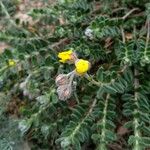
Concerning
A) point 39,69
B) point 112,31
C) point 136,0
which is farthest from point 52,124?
point 136,0

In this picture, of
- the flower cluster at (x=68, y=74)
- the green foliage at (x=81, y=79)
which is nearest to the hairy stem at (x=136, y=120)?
the green foliage at (x=81, y=79)

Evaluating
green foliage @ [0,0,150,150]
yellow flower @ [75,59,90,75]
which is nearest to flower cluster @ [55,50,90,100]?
yellow flower @ [75,59,90,75]

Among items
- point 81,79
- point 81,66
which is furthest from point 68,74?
point 81,79

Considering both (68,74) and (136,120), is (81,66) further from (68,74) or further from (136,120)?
(136,120)

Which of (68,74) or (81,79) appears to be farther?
(81,79)

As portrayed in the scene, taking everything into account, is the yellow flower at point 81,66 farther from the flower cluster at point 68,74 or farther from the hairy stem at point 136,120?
the hairy stem at point 136,120

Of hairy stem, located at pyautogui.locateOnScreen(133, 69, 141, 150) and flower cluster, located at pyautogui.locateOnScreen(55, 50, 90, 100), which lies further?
hairy stem, located at pyautogui.locateOnScreen(133, 69, 141, 150)

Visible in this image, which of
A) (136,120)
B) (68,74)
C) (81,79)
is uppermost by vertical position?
(68,74)

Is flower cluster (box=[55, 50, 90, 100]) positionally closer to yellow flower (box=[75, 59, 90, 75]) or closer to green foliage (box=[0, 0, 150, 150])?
yellow flower (box=[75, 59, 90, 75])

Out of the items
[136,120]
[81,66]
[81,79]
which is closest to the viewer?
[81,66]

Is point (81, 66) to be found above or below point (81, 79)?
above
